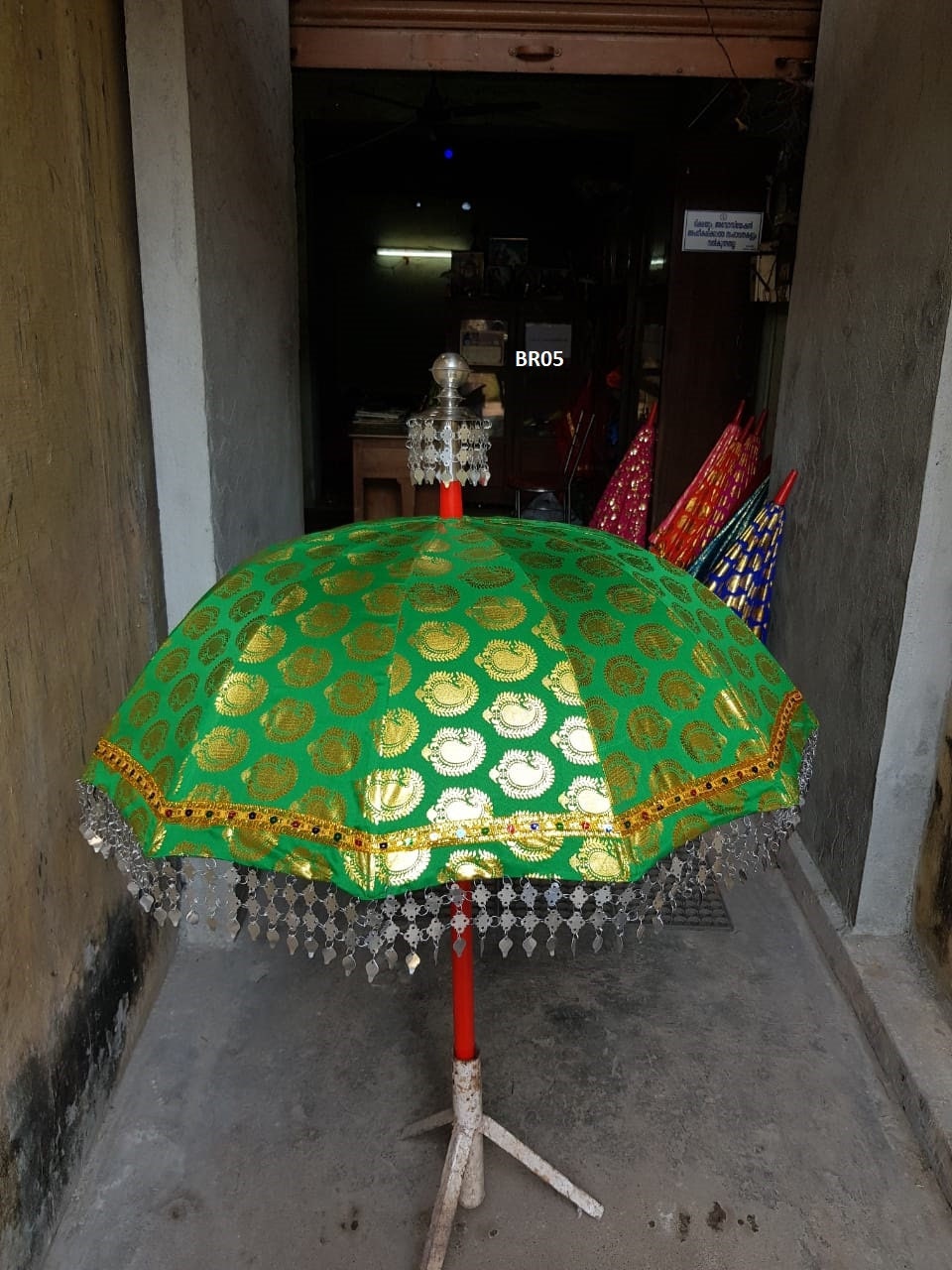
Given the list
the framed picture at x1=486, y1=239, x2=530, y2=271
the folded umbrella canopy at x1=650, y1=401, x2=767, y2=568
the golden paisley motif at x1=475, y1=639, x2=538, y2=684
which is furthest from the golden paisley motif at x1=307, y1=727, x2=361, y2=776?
the framed picture at x1=486, y1=239, x2=530, y2=271

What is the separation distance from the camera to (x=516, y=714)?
1.39 m

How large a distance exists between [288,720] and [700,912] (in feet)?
8.06

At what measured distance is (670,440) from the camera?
500cm

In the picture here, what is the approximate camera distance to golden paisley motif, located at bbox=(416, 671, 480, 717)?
138cm

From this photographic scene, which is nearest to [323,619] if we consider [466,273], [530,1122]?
[530,1122]

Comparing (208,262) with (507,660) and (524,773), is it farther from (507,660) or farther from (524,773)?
(524,773)

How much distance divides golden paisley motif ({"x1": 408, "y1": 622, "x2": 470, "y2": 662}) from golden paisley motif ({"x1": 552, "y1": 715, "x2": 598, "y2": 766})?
0.19 m

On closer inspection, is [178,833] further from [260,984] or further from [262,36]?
[262,36]

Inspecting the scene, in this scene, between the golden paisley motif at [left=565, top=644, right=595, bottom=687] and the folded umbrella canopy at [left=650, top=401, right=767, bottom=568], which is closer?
the golden paisley motif at [left=565, top=644, right=595, bottom=687]

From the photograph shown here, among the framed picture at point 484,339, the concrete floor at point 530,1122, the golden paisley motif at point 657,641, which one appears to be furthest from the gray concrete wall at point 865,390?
the framed picture at point 484,339

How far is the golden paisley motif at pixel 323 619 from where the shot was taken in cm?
147

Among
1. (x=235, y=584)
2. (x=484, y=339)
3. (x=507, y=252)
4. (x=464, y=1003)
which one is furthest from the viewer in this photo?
(x=507, y=252)

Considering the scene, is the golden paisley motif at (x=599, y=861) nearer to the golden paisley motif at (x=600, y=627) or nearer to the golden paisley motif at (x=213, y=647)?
the golden paisley motif at (x=600, y=627)

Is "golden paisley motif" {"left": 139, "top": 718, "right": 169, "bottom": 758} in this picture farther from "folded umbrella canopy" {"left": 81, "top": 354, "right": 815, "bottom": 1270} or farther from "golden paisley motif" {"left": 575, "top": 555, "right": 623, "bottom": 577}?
"golden paisley motif" {"left": 575, "top": 555, "right": 623, "bottom": 577}
